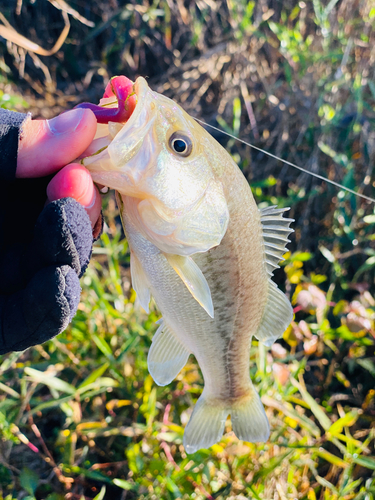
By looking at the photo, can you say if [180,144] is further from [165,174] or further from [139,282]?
[139,282]

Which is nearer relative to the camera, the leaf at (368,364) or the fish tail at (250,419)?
the fish tail at (250,419)

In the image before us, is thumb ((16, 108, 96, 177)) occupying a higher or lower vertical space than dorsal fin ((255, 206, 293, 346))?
higher

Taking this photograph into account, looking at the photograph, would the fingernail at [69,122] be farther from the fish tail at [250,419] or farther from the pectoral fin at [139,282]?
the fish tail at [250,419]

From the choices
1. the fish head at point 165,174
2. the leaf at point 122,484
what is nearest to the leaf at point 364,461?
the leaf at point 122,484

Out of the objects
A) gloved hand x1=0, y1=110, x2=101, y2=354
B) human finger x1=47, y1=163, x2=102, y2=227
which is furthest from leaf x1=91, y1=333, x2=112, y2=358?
human finger x1=47, y1=163, x2=102, y2=227

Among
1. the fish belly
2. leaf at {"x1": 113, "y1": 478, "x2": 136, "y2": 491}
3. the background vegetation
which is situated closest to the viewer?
the fish belly

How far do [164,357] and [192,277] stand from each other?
482 millimetres

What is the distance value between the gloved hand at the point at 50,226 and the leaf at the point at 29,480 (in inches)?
39.7

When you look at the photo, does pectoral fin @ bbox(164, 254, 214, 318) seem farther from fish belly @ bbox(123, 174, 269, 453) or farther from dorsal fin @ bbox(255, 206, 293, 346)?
dorsal fin @ bbox(255, 206, 293, 346)

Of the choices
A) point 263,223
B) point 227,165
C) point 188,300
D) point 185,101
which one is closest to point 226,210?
point 227,165

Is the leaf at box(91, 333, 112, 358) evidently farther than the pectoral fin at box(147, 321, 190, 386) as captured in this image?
Yes

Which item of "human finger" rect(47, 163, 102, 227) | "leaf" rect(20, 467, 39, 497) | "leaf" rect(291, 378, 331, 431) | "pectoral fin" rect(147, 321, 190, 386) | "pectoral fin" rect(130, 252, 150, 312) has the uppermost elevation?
"human finger" rect(47, 163, 102, 227)

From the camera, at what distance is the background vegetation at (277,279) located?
7.00ft

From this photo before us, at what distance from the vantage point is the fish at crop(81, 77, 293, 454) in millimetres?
1175
